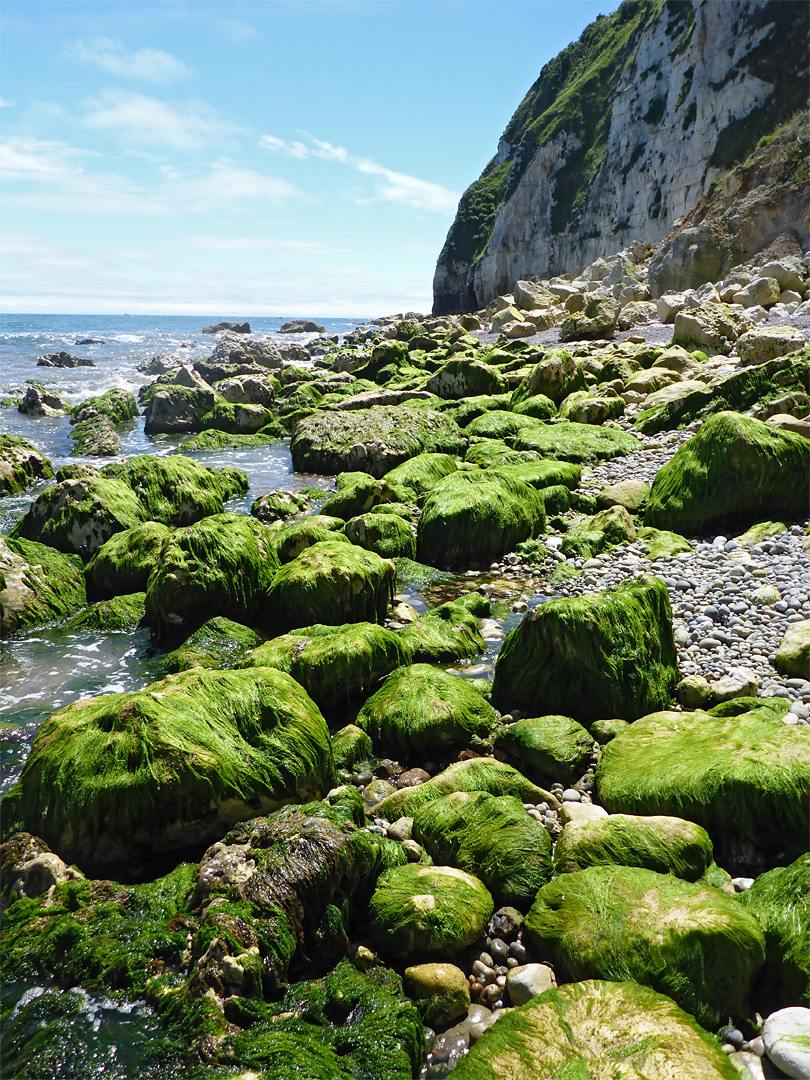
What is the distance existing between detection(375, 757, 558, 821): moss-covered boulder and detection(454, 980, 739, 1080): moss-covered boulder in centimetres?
167

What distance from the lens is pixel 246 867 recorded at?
12.5ft

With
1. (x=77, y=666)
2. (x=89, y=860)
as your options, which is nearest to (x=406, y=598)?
(x=77, y=666)

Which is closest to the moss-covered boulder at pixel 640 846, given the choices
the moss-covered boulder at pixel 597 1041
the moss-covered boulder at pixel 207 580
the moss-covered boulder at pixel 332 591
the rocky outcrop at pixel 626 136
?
the moss-covered boulder at pixel 597 1041

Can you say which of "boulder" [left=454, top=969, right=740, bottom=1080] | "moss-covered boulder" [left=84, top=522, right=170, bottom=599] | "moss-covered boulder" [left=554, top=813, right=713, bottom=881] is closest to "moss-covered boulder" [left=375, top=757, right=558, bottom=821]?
"moss-covered boulder" [left=554, top=813, right=713, bottom=881]

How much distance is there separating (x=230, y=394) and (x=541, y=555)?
57.0 feet

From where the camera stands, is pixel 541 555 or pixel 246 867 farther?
pixel 541 555

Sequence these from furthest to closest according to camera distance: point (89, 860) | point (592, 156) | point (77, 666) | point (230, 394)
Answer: point (592, 156), point (230, 394), point (77, 666), point (89, 860)

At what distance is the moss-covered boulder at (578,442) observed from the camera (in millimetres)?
13711

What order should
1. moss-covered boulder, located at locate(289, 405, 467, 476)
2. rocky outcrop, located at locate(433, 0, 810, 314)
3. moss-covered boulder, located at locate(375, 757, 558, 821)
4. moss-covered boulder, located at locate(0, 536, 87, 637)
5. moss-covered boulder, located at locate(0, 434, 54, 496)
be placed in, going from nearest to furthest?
1. moss-covered boulder, located at locate(375, 757, 558, 821)
2. moss-covered boulder, located at locate(0, 536, 87, 637)
3. moss-covered boulder, located at locate(0, 434, 54, 496)
4. moss-covered boulder, located at locate(289, 405, 467, 476)
5. rocky outcrop, located at locate(433, 0, 810, 314)

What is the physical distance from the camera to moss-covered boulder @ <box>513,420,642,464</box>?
13711 millimetres

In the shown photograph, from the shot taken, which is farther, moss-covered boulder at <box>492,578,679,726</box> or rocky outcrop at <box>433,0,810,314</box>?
rocky outcrop at <box>433,0,810,314</box>

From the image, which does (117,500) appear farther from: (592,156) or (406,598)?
(592,156)

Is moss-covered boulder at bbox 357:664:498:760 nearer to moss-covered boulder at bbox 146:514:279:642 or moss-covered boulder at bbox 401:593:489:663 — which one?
moss-covered boulder at bbox 401:593:489:663

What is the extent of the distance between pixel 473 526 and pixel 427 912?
6.49m
